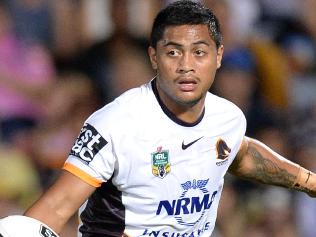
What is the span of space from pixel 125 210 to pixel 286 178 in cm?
127

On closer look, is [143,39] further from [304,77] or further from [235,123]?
[235,123]

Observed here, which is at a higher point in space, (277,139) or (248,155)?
(248,155)

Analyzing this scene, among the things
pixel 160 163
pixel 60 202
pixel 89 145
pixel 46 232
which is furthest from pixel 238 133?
pixel 46 232

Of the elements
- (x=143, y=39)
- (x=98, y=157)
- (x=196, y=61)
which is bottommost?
(x=143, y=39)

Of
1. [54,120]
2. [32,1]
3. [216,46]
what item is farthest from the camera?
[32,1]

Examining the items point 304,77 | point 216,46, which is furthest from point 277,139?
point 216,46

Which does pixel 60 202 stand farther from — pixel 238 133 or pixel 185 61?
pixel 238 133

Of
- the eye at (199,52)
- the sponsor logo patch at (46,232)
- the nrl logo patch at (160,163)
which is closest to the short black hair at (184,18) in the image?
the eye at (199,52)

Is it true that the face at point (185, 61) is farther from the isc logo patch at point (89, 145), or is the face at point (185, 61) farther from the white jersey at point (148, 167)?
the isc logo patch at point (89, 145)

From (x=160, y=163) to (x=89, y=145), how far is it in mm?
469

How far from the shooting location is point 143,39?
1104 centimetres

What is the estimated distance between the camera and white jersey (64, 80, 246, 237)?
575 cm

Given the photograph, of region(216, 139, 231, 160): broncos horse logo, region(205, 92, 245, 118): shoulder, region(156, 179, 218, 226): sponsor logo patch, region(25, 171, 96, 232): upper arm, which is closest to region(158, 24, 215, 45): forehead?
region(205, 92, 245, 118): shoulder

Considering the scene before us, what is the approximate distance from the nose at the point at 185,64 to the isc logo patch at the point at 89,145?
0.58 metres
